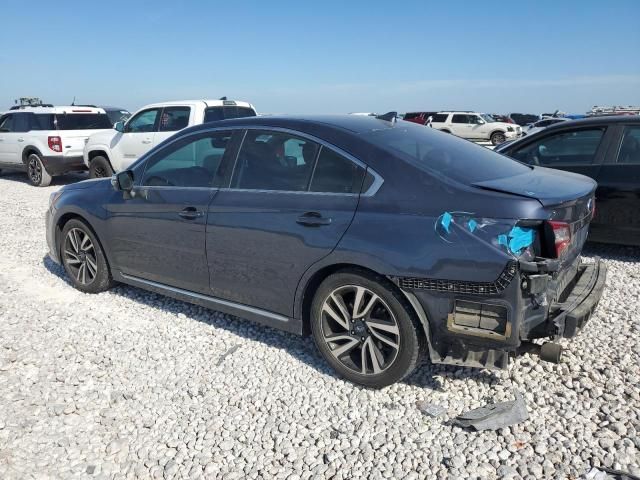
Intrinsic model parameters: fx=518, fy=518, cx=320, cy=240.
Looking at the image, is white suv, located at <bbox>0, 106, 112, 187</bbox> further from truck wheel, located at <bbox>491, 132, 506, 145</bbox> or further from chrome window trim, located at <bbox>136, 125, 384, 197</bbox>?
truck wheel, located at <bbox>491, 132, 506, 145</bbox>

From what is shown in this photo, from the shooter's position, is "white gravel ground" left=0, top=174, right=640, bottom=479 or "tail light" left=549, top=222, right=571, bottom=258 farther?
"tail light" left=549, top=222, right=571, bottom=258

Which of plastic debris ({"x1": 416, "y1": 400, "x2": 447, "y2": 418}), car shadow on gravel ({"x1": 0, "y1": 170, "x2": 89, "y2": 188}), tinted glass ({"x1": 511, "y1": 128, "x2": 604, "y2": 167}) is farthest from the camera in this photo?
car shadow on gravel ({"x1": 0, "y1": 170, "x2": 89, "y2": 188})

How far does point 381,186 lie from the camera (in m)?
3.08

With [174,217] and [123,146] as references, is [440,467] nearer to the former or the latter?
[174,217]

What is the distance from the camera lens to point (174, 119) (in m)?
Answer: 10.1

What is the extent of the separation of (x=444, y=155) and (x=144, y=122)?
8.69 m

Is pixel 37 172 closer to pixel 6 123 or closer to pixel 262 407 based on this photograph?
pixel 6 123

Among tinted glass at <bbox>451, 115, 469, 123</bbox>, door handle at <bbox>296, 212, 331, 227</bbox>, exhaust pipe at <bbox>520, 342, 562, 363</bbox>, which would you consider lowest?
exhaust pipe at <bbox>520, 342, 562, 363</bbox>

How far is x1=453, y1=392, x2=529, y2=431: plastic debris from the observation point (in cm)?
284

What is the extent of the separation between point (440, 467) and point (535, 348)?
2.86 ft

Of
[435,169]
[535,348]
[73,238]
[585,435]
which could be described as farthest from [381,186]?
[73,238]

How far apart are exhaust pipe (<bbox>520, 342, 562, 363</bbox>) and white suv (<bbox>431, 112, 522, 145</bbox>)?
85.0 ft

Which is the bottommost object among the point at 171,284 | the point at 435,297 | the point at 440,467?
the point at 440,467

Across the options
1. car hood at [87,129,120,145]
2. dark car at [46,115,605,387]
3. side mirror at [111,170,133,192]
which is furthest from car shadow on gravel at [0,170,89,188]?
dark car at [46,115,605,387]
